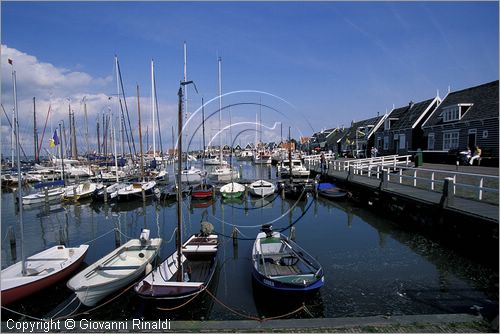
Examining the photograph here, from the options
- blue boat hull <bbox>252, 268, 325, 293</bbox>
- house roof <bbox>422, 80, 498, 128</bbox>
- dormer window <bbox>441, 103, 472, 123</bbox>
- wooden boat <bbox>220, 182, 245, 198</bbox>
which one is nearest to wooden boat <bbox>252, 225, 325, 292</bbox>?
blue boat hull <bbox>252, 268, 325, 293</bbox>

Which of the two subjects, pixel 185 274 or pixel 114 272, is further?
pixel 185 274

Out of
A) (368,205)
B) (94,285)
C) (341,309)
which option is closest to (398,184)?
(368,205)

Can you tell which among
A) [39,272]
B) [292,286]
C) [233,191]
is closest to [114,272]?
[39,272]

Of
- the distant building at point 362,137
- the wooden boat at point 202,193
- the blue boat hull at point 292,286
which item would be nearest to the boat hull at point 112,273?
the blue boat hull at point 292,286

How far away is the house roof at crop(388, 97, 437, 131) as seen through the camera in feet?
142

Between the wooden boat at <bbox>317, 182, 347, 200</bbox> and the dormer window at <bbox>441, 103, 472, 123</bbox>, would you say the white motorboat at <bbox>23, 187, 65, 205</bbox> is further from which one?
the dormer window at <bbox>441, 103, 472, 123</bbox>

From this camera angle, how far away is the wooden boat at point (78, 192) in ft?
101

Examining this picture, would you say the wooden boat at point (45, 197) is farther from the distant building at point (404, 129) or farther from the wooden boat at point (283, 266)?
the distant building at point (404, 129)

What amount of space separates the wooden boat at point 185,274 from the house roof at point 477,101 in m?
31.7

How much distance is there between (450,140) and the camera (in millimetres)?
35594

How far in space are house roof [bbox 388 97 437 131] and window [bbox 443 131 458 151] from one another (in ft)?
20.8

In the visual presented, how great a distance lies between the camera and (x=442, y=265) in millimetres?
12375

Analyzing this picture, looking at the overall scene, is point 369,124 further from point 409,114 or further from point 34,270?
point 34,270

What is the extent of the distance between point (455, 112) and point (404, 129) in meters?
9.53
